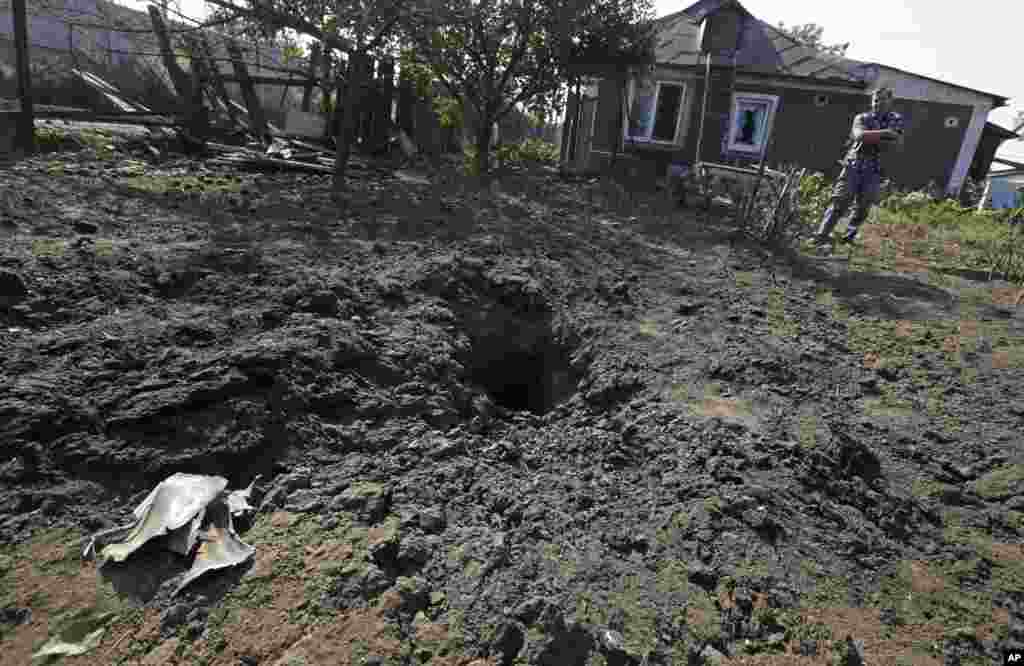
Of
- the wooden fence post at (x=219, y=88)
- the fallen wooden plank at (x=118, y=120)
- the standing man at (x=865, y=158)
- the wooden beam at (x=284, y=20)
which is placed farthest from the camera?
the wooden fence post at (x=219, y=88)

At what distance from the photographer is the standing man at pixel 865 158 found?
221 inches

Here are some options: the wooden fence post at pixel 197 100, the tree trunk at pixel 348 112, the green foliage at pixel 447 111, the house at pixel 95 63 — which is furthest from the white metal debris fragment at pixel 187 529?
the green foliage at pixel 447 111

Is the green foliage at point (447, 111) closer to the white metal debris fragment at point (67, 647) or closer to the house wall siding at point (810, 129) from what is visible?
the house wall siding at point (810, 129)

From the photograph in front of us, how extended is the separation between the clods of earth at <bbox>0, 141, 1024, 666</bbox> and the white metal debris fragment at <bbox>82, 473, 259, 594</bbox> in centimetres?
4

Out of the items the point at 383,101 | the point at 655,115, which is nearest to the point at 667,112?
the point at 655,115

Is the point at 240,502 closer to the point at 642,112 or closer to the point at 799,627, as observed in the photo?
the point at 799,627

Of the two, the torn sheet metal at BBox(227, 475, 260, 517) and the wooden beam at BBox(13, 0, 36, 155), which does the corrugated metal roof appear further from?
the torn sheet metal at BBox(227, 475, 260, 517)

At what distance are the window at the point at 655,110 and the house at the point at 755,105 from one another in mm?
23

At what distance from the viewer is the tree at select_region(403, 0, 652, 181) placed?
26.5ft

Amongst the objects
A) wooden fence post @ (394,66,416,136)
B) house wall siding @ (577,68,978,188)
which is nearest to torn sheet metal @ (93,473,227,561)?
wooden fence post @ (394,66,416,136)

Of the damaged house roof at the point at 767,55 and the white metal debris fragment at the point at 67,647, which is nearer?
the white metal debris fragment at the point at 67,647

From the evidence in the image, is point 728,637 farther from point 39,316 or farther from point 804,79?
point 804,79

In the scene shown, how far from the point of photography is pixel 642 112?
12359 mm

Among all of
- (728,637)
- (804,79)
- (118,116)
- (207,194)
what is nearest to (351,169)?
(207,194)
